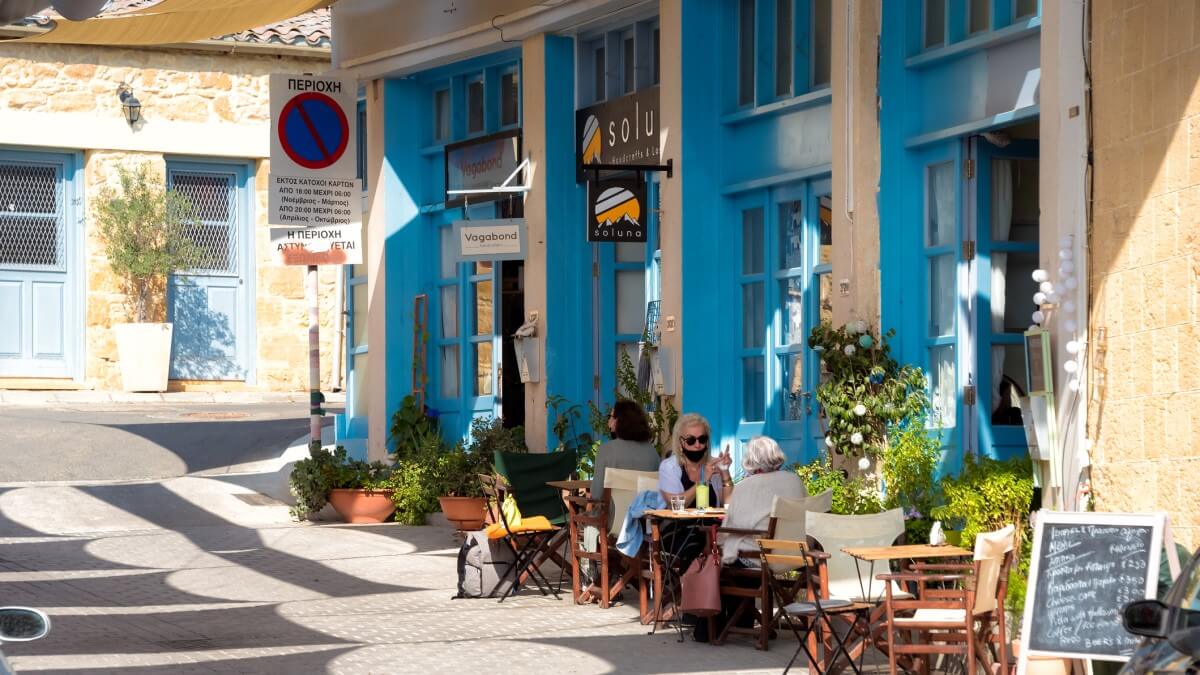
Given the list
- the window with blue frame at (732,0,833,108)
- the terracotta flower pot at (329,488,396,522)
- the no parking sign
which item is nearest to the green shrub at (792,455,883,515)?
the window with blue frame at (732,0,833,108)

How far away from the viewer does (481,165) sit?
1702 cm

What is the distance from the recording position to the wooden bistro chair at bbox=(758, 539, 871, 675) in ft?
29.0

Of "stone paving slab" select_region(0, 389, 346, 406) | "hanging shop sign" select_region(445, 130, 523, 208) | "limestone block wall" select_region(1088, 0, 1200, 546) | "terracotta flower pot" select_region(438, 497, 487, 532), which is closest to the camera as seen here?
"limestone block wall" select_region(1088, 0, 1200, 546)

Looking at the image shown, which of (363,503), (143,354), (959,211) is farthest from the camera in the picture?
(143,354)

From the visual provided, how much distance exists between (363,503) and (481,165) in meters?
3.11

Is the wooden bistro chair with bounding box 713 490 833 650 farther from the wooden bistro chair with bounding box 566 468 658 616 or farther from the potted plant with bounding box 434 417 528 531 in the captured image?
the potted plant with bounding box 434 417 528 531

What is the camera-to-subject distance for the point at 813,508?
33.6 ft

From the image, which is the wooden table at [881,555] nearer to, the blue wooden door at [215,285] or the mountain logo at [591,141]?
the mountain logo at [591,141]

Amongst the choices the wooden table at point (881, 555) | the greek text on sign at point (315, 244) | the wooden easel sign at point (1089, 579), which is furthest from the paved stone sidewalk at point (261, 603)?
the greek text on sign at point (315, 244)

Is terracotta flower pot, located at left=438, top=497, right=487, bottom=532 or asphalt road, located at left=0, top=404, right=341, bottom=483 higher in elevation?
asphalt road, located at left=0, top=404, right=341, bottom=483

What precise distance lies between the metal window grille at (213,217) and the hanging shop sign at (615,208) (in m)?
14.1

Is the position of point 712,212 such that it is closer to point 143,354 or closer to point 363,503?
point 363,503

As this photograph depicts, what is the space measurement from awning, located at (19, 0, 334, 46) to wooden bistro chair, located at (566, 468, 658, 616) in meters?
5.21

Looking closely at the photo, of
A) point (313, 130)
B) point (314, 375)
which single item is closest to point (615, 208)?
point (313, 130)
